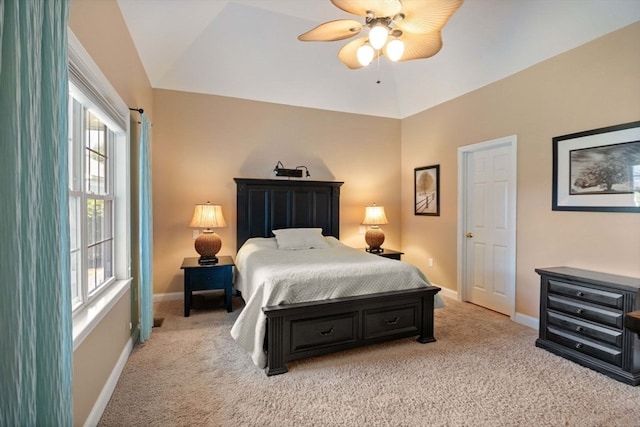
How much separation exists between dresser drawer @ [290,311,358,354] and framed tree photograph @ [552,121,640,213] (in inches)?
94.2

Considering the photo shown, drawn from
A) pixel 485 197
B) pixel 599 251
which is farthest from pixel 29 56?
pixel 485 197

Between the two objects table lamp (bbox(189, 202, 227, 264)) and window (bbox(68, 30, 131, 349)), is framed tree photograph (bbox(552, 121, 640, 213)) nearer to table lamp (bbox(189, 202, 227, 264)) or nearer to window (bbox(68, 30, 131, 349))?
table lamp (bbox(189, 202, 227, 264))

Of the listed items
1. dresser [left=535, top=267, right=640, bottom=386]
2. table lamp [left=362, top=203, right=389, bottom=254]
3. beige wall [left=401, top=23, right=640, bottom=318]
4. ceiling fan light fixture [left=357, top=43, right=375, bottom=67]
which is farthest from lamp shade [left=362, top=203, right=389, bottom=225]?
ceiling fan light fixture [left=357, top=43, right=375, bottom=67]

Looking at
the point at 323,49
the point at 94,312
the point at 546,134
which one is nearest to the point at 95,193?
the point at 94,312

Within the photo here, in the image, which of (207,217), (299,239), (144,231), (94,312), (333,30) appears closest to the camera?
(94,312)

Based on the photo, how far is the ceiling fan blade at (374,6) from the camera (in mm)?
1963

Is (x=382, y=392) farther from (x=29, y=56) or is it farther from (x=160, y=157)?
(x=160, y=157)

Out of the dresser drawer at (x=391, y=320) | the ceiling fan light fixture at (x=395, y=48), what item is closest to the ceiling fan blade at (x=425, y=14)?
the ceiling fan light fixture at (x=395, y=48)

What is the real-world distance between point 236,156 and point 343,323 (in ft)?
9.58

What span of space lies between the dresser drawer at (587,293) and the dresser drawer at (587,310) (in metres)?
0.04

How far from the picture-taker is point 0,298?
0.86 meters

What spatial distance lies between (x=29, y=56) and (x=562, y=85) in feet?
13.3

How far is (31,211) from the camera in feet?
3.11

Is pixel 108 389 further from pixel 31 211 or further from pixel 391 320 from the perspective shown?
pixel 391 320
